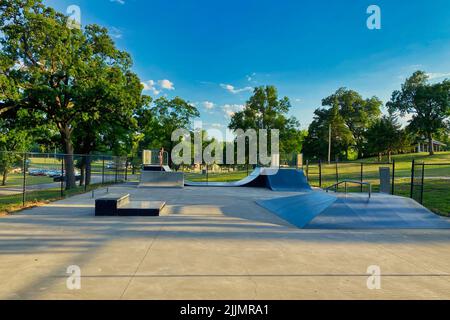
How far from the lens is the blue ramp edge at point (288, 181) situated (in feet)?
69.6

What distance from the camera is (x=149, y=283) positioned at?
4.08 metres

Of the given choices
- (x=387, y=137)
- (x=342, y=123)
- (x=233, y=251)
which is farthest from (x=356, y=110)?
(x=233, y=251)

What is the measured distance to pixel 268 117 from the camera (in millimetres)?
50906

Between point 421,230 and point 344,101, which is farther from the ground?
point 344,101

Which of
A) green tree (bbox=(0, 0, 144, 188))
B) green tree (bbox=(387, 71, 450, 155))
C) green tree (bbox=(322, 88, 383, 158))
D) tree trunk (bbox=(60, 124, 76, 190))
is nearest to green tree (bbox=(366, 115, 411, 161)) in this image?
green tree (bbox=(387, 71, 450, 155))

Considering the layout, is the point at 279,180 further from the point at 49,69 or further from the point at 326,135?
the point at 326,135

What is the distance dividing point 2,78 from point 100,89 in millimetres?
5848

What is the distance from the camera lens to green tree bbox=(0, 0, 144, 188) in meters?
20.0

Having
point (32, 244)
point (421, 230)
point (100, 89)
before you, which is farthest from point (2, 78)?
point (421, 230)

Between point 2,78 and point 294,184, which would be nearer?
point 2,78

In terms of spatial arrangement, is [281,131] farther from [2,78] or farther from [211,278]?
[211,278]

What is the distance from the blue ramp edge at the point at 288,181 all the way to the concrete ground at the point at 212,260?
12870 millimetres

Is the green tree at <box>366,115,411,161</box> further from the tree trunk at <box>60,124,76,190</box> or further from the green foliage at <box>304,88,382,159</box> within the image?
the tree trunk at <box>60,124,76,190</box>

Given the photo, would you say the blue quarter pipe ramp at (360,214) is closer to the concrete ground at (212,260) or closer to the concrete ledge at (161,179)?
the concrete ground at (212,260)
